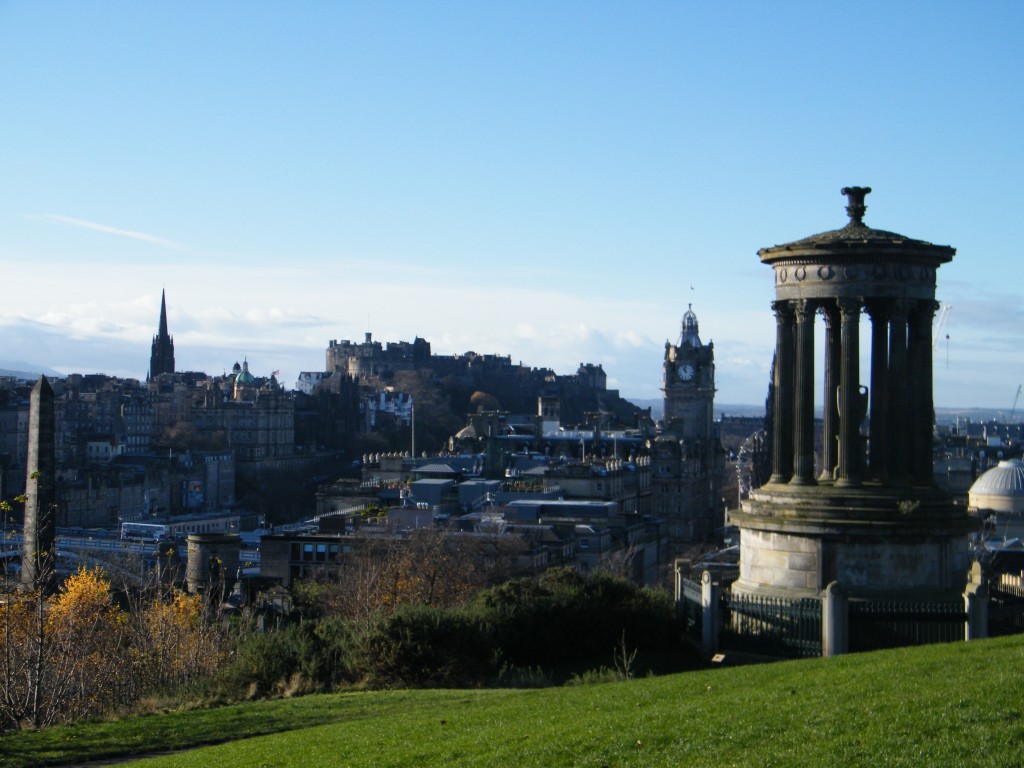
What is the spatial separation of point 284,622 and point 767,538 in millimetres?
23722

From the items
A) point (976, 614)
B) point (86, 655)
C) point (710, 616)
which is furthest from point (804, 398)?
point (86, 655)

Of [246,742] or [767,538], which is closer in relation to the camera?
[246,742]

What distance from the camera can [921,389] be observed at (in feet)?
74.3

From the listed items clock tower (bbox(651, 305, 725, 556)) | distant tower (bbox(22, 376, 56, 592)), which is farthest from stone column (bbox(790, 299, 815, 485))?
clock tower (bbox(651, 305, 725, 556))

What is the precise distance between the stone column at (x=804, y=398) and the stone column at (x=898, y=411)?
115 centimetres

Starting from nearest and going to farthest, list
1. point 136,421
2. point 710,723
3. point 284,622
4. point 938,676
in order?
point 710,723, point 938,676, point 284,622, point 136,421

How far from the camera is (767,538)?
22.1 metres

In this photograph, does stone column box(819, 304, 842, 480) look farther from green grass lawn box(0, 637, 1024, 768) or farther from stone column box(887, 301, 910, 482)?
green grass lawn box(0, 637, 1024, 768)

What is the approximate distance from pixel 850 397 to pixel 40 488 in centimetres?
2798

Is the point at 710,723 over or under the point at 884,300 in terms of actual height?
under

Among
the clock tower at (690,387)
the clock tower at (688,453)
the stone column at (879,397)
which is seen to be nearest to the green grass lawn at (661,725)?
the stone column at (879,397)

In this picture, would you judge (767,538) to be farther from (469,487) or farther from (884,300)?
(469,487)

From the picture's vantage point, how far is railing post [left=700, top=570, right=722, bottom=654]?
2184 centimetres

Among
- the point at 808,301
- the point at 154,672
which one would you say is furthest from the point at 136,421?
the point at 808,301
